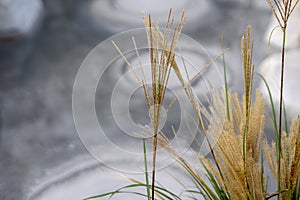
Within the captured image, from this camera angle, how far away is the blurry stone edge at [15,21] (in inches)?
92.8

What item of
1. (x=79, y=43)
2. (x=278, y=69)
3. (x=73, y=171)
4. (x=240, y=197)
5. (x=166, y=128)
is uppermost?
(x=79, y=43)

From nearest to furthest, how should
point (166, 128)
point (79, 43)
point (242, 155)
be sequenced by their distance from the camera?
point (242, 155) < point (166, 128) < point (79, 43)

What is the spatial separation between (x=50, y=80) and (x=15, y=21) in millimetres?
417

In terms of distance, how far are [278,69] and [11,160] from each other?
3.54 feet

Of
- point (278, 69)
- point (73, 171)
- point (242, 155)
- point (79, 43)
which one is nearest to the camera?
point (242, 155)

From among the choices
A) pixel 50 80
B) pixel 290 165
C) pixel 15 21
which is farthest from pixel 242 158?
pixel 15 21

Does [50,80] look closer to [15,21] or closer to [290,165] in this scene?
[15,21]

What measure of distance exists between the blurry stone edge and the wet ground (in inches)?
1.7

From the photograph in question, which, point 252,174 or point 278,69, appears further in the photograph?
point 278,69

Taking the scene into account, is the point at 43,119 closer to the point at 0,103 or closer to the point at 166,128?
the point at 0,103

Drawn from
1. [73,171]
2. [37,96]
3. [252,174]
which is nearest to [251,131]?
[252,174]

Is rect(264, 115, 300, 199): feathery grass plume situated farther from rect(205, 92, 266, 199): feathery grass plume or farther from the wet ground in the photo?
the wet ground

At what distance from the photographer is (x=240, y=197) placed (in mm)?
777

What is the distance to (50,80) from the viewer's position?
7.07ft
